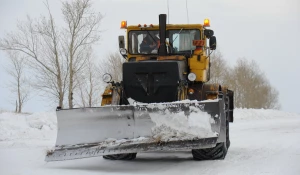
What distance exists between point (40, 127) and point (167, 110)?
28.9 ft

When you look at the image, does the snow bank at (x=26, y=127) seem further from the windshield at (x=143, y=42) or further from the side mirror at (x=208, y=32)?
the side mirror at (x=208, y=32)

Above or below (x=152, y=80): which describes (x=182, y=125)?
below

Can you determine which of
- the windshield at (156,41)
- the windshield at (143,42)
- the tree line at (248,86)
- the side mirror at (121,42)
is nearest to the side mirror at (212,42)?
the windshield at (156,41)

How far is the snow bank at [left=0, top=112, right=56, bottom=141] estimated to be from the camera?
13010mm

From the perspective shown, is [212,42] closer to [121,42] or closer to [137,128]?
[121,42]

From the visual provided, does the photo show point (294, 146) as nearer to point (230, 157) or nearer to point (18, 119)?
point (230, 157)

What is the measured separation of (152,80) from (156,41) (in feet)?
4.51

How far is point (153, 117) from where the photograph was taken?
A: 23.2 feet

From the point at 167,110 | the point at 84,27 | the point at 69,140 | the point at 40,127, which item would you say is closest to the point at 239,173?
the point at 167,110

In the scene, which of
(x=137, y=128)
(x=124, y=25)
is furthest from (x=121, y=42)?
(x=137, y=128)

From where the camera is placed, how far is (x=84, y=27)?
76.0 feet

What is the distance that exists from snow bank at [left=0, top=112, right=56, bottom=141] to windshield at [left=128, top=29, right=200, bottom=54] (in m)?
5.05

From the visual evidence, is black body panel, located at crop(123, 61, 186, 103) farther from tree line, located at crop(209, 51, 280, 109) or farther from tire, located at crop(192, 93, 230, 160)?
tree line, located at crop(209, 51, 280, 109)

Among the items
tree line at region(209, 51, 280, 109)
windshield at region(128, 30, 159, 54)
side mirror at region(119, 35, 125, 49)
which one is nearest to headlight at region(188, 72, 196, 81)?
windshield at region(128, 30, 159, 54)
